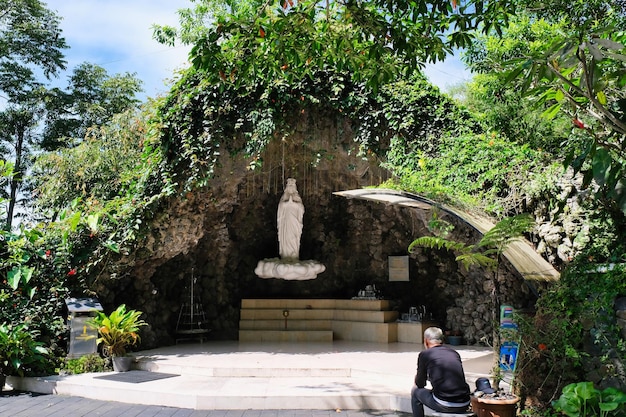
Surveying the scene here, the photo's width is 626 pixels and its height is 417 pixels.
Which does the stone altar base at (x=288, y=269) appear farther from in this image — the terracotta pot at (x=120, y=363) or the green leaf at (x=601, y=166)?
the green leaf at (x=601, y=166)

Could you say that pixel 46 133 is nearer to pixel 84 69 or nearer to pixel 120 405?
pixel 84 69

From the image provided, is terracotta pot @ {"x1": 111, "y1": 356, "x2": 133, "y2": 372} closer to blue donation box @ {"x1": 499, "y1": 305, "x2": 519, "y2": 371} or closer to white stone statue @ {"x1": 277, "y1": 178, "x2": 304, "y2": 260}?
white stone statue @ {"x1": 277, "y1": 178, "x2": 304, "y2": 260}

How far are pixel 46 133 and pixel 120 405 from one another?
17.1 meters

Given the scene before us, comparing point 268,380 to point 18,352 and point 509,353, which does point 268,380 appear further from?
point 18,352

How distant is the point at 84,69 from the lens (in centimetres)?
2153

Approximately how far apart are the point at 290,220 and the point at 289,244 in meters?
0.54

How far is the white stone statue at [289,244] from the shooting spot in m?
11.5

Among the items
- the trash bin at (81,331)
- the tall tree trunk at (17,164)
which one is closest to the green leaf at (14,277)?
the trash bin at (81,331)

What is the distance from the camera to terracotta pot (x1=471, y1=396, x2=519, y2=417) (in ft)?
14.8

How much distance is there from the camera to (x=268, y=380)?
7.24m

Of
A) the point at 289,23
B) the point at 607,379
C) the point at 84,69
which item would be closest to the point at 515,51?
the point at 289,23

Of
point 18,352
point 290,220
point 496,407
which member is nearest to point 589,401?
point 496,407

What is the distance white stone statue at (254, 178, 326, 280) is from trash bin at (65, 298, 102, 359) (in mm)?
4034

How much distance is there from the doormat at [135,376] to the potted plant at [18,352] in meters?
1.06
